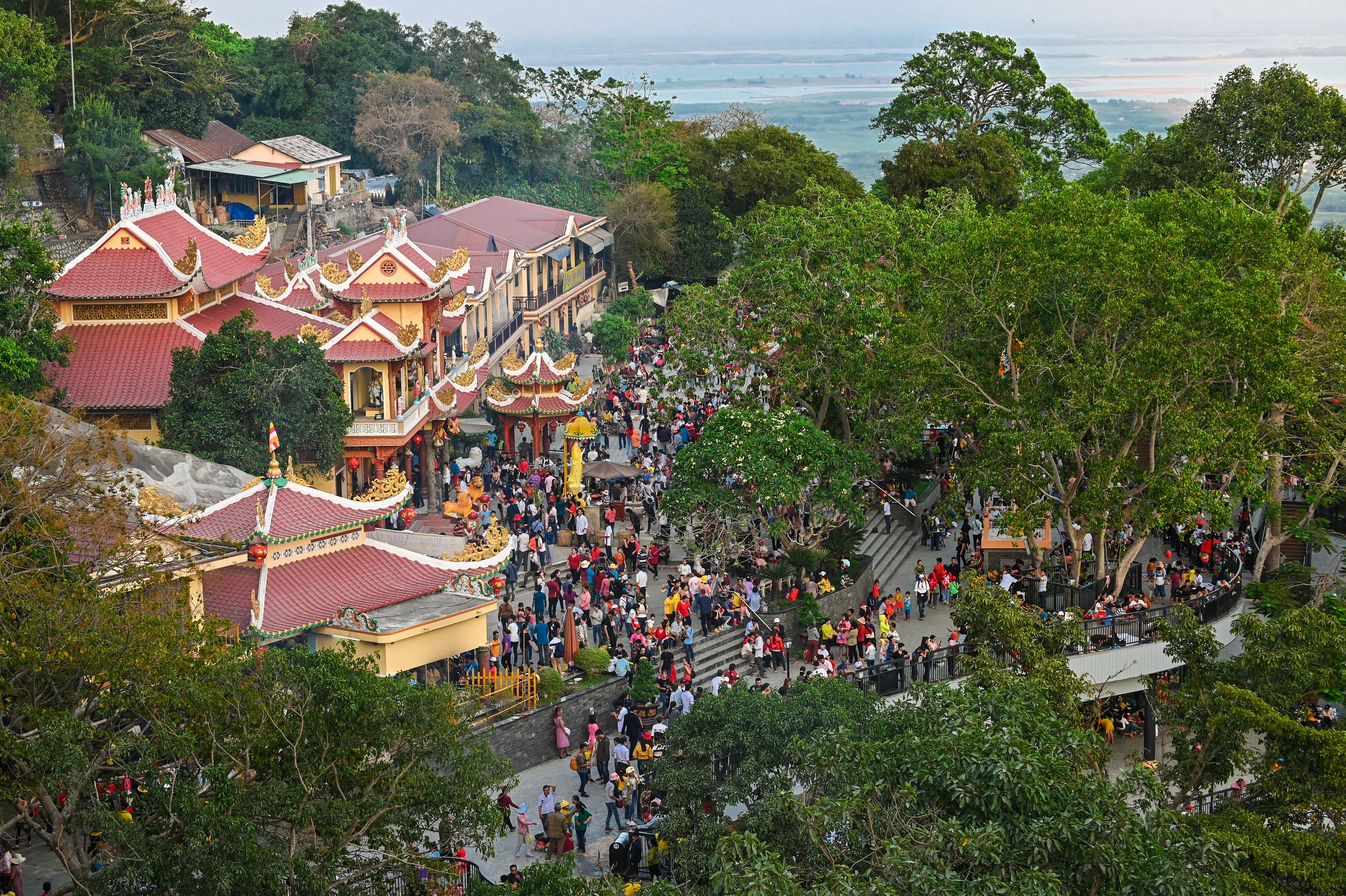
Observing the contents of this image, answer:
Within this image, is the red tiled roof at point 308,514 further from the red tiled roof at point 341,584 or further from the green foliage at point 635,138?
the green foliage at point 635,138

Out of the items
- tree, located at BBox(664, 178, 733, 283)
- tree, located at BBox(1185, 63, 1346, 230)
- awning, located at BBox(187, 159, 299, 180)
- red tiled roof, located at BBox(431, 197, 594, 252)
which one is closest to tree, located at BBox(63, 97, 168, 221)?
awning, located at BBox(187, 159, 299, 180)

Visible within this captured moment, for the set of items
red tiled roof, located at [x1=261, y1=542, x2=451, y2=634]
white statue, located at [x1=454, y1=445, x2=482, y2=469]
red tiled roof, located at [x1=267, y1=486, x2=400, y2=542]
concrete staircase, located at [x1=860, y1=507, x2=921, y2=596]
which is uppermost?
red tiled roof, located at [x1=267, y1=486, x2=400, y2=542]

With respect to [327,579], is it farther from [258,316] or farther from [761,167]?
[761,167]

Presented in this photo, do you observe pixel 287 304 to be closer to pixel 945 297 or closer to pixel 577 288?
pixel 945 297

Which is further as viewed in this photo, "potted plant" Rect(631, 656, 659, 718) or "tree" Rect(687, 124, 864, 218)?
"tree" Rect(687, 124, 864, 218)

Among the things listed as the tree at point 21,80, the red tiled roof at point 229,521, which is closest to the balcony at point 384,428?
the red tiled roof at point 229,521

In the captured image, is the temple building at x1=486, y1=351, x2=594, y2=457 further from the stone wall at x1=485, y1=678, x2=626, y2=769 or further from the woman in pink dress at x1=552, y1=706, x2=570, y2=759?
the woman in pink dress at x1=552, y1=706, x2=570, y2=759

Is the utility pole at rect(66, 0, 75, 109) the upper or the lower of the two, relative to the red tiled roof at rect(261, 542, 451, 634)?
upper
